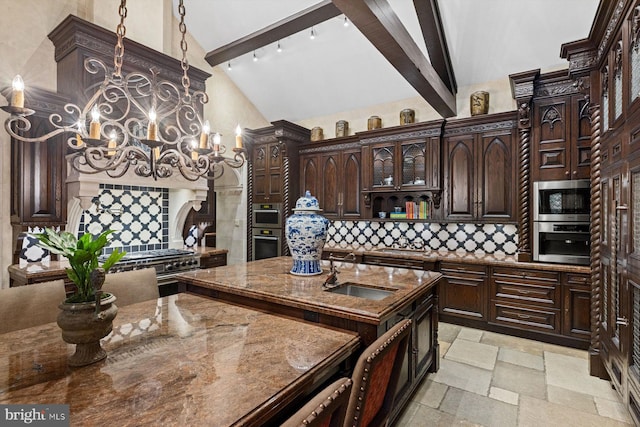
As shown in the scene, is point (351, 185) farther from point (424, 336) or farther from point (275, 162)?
point (424, 336)

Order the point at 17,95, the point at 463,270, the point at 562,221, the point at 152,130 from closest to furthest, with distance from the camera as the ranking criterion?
the point at 17,95
the point at 152,130
the point at 562,221
the point at 463,270

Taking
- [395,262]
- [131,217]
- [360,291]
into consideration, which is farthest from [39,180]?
[395,262]

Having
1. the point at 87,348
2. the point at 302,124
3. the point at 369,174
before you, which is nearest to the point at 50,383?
the point at 87,348

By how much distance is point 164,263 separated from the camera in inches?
144

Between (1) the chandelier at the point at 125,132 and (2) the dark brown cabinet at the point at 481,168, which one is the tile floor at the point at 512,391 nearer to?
(2) the dark brown cabinet at the point at 481,168

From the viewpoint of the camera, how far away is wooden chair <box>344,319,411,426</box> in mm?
960

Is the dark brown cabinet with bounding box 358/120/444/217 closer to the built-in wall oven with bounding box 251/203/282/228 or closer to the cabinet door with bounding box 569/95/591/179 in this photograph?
the cabinet door with bounding box 569/95/591/179

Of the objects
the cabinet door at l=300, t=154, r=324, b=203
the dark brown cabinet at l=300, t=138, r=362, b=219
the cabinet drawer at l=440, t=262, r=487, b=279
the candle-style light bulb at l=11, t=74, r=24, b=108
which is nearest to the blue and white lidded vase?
the candle-style light bulb at l=11, t=74, r=24, b=108

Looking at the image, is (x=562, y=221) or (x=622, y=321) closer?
(x=622, y=321)

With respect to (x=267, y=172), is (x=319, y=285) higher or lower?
lower

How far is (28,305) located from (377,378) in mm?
1874

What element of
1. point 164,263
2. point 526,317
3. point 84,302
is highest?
point 84,302

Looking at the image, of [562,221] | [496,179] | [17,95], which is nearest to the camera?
[17,95]

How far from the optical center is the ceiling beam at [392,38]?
81.5 inches
